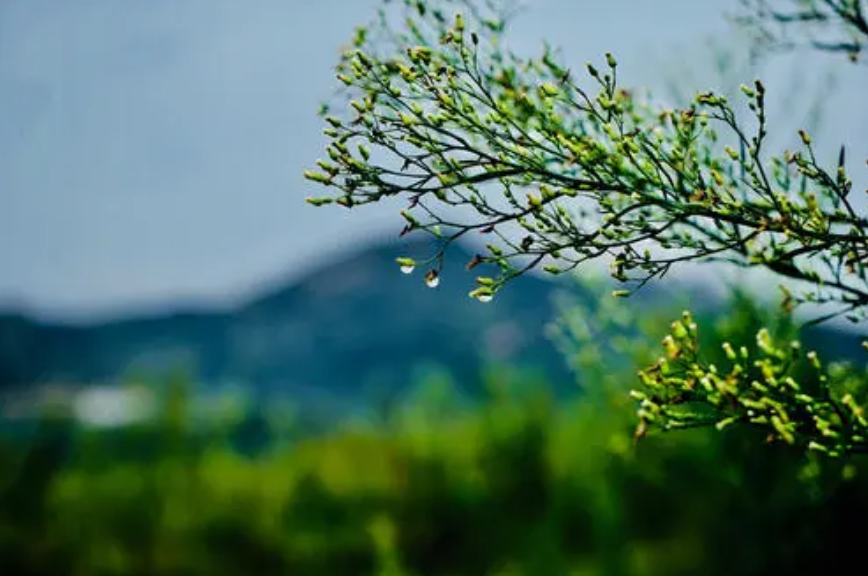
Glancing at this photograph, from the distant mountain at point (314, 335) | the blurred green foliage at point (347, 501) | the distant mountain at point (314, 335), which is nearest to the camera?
the blurred green foliage at point (347, 501)

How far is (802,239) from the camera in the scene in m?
4.03

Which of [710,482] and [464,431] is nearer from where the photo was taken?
[710,482]

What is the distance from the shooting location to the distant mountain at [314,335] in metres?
98.3

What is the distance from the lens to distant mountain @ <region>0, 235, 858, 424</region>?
98.3 meters

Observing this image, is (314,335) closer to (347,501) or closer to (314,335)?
(314,335)

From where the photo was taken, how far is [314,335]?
430 ft

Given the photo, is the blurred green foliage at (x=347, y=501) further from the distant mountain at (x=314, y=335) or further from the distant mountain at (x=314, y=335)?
the distant mountain at (x=314, y=335)

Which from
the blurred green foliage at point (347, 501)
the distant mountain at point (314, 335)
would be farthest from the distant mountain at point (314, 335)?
the blurred green foliage at point (347, 501)

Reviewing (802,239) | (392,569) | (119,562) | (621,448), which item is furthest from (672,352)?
(119,562)

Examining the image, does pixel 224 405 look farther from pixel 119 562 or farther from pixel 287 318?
pixel 287 318

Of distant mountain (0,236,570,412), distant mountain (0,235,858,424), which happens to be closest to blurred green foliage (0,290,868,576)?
distant mountain (0,235,858,424)

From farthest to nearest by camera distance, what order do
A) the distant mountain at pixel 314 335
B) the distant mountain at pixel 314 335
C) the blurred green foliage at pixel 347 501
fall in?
the distant mountain at pixel 314 335 < the distant mountain at pixel 314 335 < the blurred green foliage at pixel 347 501

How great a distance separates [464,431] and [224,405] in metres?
10.3

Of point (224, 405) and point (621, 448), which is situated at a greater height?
point (224, 405)
